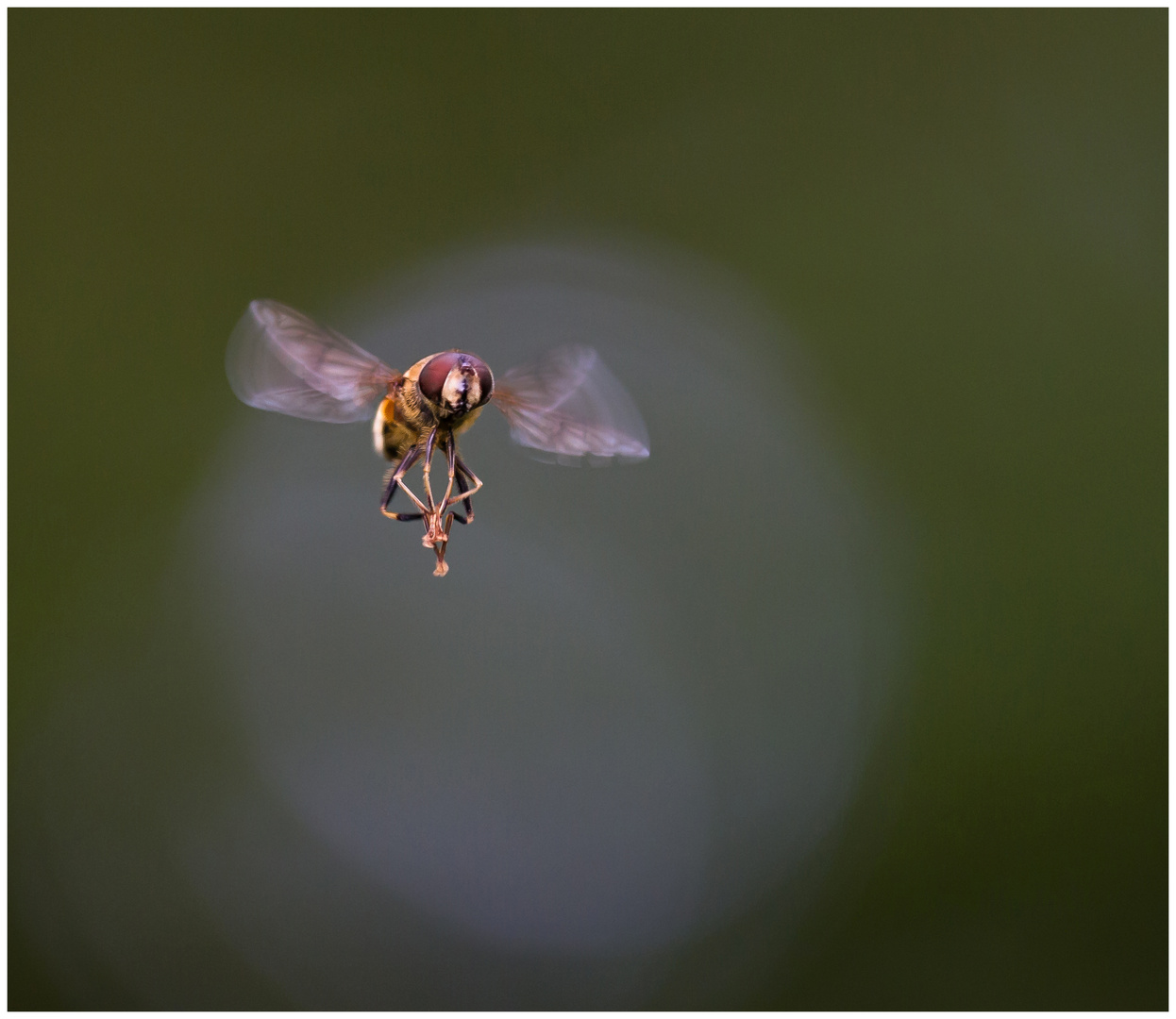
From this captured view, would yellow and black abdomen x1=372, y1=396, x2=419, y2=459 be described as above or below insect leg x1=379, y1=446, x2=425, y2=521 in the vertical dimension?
above

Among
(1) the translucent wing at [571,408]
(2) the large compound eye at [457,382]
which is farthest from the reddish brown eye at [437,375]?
(1) the translucent wing at [571,408]

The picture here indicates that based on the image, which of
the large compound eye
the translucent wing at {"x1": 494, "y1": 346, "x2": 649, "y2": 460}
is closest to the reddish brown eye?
the large compound eye

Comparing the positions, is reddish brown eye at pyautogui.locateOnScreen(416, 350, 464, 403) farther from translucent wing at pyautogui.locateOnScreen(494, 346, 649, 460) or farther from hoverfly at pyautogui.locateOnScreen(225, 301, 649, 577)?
translucent wing at pyautogui.locateOnScreen(494, 346, 649, 460)

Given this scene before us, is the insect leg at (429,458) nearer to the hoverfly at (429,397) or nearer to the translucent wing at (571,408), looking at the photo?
the hoverfly at (429,397)

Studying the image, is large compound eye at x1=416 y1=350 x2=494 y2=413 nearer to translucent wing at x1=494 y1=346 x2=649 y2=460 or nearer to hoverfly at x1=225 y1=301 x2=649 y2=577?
hoverfly at x1=225 y1=301 x2=649 y2=577

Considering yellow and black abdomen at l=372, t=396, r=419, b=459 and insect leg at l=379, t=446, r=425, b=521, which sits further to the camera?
yellow and black abdomen at l=372, t=396, r=419, b=459

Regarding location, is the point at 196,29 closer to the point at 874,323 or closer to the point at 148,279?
the point at 148,279

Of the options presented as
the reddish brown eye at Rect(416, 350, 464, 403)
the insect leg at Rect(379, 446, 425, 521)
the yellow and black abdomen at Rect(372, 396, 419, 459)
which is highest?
the reddish brown eye at Rect(416, 350, 464, 403)
